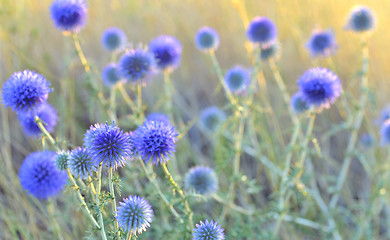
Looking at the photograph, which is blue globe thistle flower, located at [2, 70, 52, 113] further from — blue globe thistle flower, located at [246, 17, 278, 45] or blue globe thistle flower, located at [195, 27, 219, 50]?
blue globe thistle flower, located at [246, 17, 278, 45]

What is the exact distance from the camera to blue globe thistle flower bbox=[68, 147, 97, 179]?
1729 mm

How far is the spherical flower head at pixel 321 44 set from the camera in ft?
12.2

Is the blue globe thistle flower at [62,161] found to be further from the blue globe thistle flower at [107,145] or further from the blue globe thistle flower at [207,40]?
the blue globe thistle flower at [207,40]

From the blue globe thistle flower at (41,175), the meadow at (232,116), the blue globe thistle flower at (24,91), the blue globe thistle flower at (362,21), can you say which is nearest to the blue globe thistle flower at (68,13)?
the meadow at (232,116)

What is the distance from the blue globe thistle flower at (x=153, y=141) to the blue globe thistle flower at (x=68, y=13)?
59.8 inches

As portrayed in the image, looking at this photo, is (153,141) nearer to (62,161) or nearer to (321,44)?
(62,161)

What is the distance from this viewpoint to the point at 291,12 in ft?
14.5

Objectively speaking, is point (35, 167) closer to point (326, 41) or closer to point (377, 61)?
point (326, 41)

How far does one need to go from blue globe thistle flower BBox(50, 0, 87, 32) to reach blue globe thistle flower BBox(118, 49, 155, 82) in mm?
473

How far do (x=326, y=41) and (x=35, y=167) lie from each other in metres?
2.92

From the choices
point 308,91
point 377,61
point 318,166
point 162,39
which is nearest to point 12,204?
point 162,39

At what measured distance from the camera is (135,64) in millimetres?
2893

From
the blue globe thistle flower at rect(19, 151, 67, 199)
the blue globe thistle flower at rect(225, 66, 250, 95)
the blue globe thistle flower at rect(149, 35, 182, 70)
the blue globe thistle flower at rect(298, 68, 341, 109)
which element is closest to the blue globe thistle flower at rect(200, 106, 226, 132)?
the blue globe thistle flower at rect(225, 66, 250, 95)

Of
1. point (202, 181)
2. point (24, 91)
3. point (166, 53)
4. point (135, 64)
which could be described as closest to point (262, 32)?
point (166, 53)
